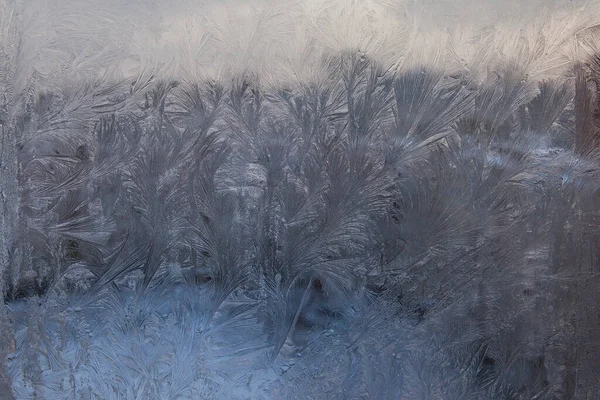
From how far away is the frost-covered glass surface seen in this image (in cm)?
116

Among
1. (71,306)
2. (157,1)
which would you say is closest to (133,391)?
(71,306)

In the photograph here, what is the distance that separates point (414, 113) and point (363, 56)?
187 mm

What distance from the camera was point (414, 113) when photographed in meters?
1.16

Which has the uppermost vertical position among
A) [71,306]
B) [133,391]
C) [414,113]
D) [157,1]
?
[157,1]

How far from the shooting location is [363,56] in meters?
1.16

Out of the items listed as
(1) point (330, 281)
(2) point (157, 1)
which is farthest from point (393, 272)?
(2) point (157, 1)

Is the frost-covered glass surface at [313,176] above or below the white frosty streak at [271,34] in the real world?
below

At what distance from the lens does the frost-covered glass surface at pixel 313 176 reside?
Result: 1.16 metres

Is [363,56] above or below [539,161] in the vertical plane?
above

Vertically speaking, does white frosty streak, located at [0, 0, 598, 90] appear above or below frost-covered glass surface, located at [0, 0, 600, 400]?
above

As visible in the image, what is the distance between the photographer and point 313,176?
3.83 ft

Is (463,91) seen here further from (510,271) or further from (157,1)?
(157,1)

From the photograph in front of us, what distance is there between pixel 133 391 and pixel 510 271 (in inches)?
38.7

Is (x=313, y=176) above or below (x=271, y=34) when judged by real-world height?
below
